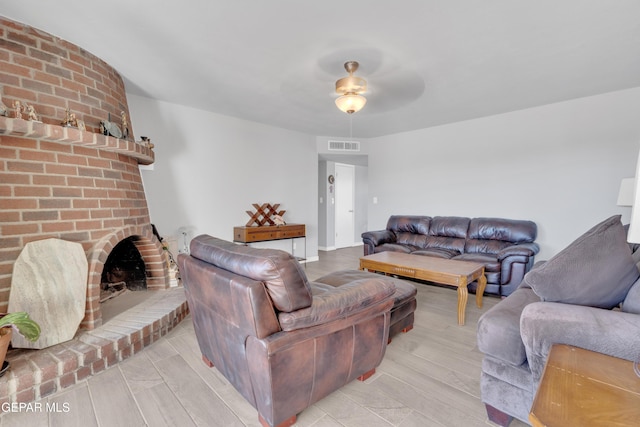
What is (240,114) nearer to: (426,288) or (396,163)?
(396,163)

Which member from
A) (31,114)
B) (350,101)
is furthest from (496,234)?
(31,114)

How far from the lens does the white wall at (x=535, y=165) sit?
321cm

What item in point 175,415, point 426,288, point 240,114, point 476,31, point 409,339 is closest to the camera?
point 175,415

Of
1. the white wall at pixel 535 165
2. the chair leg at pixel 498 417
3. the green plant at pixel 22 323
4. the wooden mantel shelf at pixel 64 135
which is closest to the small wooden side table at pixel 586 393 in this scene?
the chair leg at pixel 498 417

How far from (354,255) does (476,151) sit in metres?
2.88

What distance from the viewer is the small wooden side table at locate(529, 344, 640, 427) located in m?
0.61

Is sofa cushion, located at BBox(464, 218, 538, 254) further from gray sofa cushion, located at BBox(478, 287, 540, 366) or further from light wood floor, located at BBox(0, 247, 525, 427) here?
gray sofa cushion, located at BBox(478, 287, 540, 366)

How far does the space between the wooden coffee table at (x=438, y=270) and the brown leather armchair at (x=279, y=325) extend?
3.75 feet

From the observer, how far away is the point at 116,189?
2.38 metres

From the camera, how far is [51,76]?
2.02 metres

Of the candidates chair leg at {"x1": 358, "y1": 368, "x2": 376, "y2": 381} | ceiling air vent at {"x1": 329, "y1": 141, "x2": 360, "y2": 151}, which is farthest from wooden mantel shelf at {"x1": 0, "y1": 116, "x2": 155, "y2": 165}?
ceiling air vent at {"x1": 329, "y1": 141, "x2": 360, "y2": 151}

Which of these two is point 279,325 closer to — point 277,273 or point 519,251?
point 277,273

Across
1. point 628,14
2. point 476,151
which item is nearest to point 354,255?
point 476,151

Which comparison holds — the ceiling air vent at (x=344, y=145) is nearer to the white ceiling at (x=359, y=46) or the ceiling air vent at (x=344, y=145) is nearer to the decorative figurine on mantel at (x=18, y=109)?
the white ceiling at (x=359, y=46)
